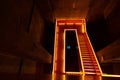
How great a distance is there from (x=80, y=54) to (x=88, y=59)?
533 mm

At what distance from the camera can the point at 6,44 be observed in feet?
8.86

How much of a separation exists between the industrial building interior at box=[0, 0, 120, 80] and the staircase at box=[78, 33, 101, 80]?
375 millimetres

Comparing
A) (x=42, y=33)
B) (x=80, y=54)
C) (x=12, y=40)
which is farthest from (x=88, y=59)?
(x=12, y=40)

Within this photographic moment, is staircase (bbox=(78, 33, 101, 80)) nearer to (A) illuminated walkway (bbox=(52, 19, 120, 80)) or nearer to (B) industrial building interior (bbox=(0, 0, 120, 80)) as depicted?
(A) illuminated walkway (bbox=(52, 19, 120, 80))

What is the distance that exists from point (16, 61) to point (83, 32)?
7.14 meters

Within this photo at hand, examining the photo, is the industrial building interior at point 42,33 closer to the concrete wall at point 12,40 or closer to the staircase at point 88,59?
the concrete wall at point 12,40

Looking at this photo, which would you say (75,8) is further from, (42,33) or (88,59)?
(88,59)

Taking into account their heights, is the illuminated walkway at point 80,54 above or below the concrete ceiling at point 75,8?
below

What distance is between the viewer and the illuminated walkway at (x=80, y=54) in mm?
6132

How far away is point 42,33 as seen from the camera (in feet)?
27.8

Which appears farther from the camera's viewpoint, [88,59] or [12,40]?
[88,59]

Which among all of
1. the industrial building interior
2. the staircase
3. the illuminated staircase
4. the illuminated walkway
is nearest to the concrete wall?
the industrial building interior

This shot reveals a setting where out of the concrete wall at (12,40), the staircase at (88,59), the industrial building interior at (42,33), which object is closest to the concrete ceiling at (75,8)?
the industrial building interior at (42,33)

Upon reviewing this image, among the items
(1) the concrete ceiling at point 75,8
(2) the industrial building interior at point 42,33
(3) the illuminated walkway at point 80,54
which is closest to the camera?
(2) the industrial building interior at point 42,33
